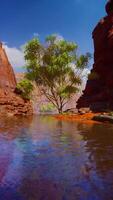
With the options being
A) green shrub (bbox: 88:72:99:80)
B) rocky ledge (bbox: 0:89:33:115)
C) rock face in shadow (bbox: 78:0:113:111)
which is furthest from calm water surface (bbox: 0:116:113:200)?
green shrub (bbox: 88:72:99:80)

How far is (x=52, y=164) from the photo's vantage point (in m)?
8.38

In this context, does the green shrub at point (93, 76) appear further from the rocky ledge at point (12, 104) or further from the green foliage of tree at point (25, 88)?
the rocky ledge at point (12, 104)

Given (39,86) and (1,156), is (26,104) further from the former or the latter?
(1,156)

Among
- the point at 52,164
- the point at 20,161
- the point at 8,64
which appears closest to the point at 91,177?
A: the point at 52,164

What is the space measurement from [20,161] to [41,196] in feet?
10.2

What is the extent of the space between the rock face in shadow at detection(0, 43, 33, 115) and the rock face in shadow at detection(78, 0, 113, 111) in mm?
9120

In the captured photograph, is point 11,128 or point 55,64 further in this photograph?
point 55,64

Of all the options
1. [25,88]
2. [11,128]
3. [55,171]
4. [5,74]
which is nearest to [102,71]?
[25,88]

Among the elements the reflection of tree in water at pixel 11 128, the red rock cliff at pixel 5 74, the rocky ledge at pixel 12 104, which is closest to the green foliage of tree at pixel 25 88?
the rocky ledge at pixel 12 104

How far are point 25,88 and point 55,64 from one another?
17.8 ft

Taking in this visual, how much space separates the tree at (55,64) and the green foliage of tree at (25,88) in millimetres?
1328

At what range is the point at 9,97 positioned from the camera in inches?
1630

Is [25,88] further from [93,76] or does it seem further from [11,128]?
[11,128]

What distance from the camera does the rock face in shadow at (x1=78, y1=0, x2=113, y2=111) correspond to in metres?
41.8
